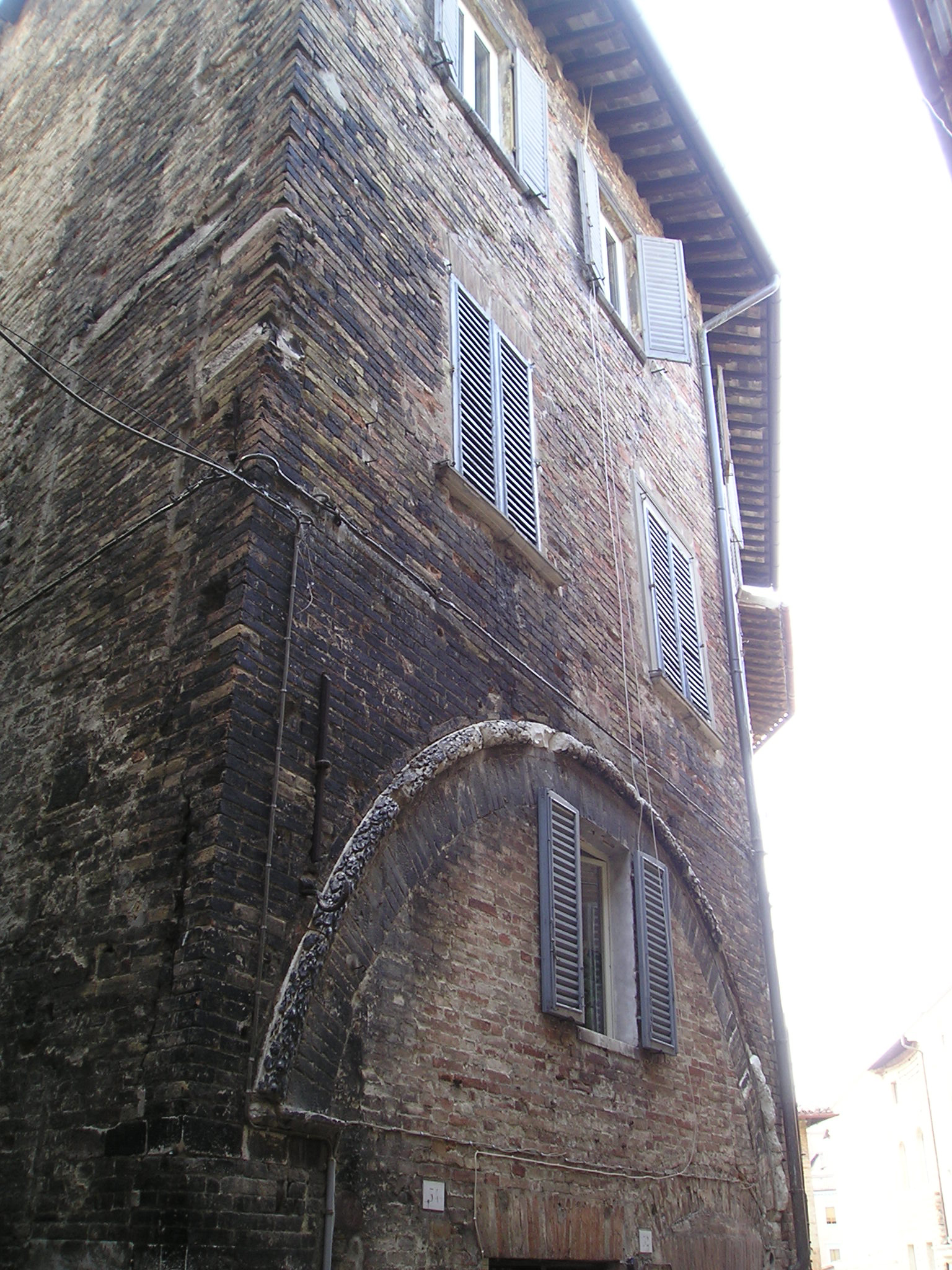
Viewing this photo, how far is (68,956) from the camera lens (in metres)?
4.52

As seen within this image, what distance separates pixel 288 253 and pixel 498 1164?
4.72 m

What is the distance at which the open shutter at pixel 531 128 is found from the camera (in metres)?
9.10

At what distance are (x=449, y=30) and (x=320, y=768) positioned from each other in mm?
6418

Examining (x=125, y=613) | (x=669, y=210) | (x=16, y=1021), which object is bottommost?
(x=16, y=1021)

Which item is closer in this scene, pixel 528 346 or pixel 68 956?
pixel 68 956

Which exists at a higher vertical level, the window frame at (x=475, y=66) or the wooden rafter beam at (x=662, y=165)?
the wooden rafter beam at (x=662, y=165)

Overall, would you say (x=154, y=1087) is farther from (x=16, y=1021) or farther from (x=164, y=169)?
(x=164, y=169)

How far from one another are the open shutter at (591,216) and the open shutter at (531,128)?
2.12 ft

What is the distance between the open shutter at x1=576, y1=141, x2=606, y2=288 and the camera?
9883 millimetres

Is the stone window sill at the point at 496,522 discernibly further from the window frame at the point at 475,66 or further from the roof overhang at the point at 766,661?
the roof overhang at the point at 766,661

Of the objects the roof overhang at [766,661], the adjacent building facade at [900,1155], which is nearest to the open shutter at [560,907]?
the roof overhang at [766,661]

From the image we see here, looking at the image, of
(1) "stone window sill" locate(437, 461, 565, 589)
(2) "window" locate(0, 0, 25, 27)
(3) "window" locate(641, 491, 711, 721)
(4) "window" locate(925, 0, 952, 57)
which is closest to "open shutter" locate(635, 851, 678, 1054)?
(3) "window" locate(641, 491, 711, 721)

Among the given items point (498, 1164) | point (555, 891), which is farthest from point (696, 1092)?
point (498, 1164)

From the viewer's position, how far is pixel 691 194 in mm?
11859
